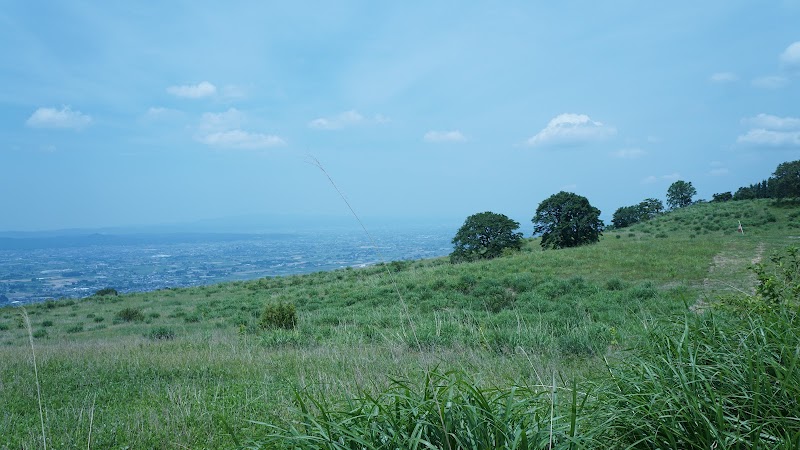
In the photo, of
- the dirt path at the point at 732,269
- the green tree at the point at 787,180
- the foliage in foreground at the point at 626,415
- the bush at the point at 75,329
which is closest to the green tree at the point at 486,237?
the dirt path at the point at 732,269

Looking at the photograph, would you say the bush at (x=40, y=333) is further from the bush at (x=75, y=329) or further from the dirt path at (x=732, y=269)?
the dirt path at (x=732, y=269)

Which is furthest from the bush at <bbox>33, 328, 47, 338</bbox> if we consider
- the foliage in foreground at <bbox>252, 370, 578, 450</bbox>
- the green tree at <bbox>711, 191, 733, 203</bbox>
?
the green tree at <bbox>711, 191, 733, 203</bbox>

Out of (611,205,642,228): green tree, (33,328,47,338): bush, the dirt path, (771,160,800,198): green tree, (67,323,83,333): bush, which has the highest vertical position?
(771,160,800,198): green tree

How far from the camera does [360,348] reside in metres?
6.38

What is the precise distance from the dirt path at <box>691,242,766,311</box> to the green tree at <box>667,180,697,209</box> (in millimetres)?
44244

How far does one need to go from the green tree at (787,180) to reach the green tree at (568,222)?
14.5 meters

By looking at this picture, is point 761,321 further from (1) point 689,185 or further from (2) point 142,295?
(1) point 689,185

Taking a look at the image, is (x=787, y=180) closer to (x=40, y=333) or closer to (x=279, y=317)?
(x=279, y=317)

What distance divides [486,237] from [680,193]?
41.1m

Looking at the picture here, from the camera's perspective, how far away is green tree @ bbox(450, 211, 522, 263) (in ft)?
111

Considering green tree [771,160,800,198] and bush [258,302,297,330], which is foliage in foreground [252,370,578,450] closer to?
bush [258,302,297,330]

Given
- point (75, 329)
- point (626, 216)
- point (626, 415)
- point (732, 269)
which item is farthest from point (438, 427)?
point (626, 216)

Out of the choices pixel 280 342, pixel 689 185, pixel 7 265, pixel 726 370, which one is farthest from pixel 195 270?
pixel 689 185

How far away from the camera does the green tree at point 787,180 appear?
3366 cm
